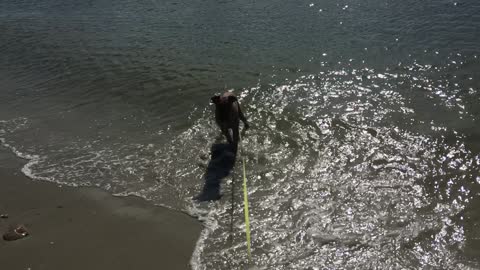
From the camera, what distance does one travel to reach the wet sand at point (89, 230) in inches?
238

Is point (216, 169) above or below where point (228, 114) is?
below

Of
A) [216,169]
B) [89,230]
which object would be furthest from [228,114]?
[89,230]

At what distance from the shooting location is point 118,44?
53.3 ft

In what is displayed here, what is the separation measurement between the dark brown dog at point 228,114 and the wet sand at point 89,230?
2282 millimetres

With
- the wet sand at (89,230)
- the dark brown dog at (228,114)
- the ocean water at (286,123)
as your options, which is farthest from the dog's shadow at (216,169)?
the wet sand at (89,230)

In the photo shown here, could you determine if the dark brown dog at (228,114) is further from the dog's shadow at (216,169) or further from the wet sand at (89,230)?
the wet sand at (89,230)

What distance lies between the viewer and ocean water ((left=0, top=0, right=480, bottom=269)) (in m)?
6.39

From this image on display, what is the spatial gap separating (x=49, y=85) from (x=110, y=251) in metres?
8.99

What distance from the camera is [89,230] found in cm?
674

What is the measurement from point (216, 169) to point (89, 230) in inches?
107

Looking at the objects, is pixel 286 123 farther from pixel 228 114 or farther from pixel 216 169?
pixel 216 169

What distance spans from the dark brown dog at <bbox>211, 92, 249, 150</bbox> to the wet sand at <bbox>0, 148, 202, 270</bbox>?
228 centimetres

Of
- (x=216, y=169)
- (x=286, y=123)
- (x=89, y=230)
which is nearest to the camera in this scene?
(x=89, y=230)

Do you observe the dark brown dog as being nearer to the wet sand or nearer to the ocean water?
the ocean water
